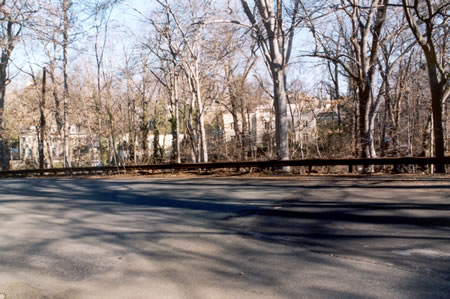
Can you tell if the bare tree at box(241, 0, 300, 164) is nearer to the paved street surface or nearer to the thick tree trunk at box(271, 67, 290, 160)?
the thick tree trunk at box(271, 67, 290, 160)

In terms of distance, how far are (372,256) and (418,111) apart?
114 feet

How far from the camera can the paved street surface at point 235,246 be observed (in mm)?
4668

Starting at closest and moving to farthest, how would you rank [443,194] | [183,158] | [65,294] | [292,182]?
1. [65,294]
2. [443,194]
3. [292,182]
4. [183,158]

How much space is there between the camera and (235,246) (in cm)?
631

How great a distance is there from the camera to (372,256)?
552cm

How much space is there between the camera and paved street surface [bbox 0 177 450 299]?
4668mm

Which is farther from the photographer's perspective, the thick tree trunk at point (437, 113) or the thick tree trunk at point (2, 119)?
the thick tree trunk at point (2, 119)

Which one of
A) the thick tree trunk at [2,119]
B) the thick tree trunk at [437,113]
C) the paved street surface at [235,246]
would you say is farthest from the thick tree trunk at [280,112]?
the thick tree trunk at [2,119]

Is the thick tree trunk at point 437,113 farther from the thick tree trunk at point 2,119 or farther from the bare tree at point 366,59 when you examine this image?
the thick tree trunk at point 2,119

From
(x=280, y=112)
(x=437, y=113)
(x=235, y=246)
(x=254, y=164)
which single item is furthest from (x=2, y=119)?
(x=235, y=246)

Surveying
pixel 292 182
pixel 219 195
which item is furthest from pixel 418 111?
pixel 219 195

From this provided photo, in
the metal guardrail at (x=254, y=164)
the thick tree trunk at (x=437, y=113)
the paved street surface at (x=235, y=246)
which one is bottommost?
the paved street surface at (x=235, y=246)

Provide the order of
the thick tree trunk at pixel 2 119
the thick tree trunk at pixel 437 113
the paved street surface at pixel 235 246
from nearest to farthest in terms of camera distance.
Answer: the paved street surface at pixel 235 246 < the thick tree trunk at pixel 437 113 < the thick tree trunk at pixel 2 119

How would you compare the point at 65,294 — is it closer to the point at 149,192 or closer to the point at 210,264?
the point at 210,264
